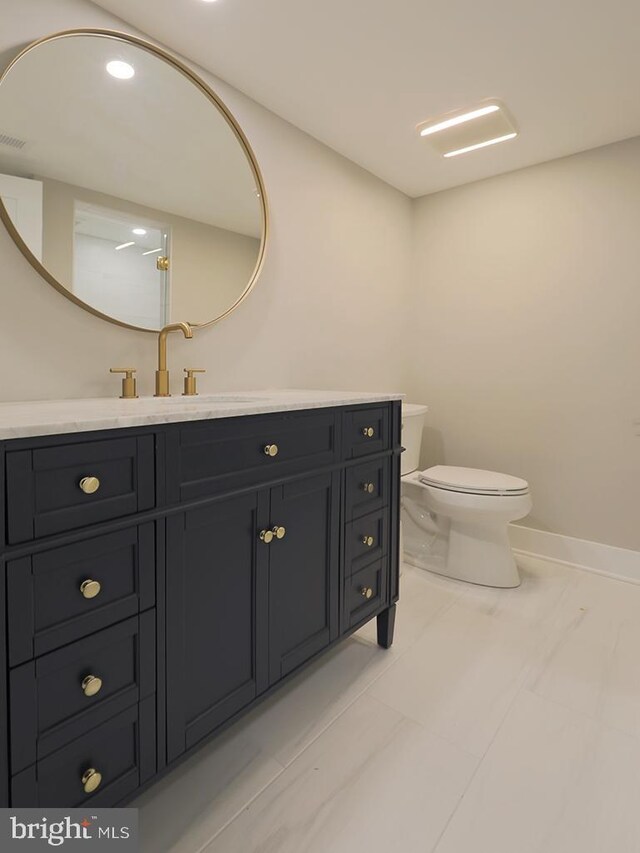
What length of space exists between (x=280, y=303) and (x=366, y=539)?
3.43 feet

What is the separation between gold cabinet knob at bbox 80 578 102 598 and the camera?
0.83 m

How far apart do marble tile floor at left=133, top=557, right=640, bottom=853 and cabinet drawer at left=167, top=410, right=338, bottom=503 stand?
2.38 ft

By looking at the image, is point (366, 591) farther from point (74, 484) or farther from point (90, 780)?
point (74, 484)

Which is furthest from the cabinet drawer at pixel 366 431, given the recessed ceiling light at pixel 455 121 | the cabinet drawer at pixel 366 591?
the recessed ceiling light at pixel 455 121

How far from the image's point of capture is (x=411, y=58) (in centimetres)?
→ 160

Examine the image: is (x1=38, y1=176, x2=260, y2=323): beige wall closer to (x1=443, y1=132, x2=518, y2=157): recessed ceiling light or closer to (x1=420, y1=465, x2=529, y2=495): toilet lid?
A: (x1=443, y1=132, x2=518, y2=157): recessed ceiling light

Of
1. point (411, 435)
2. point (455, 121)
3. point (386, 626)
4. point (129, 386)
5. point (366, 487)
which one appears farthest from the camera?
point (411, 435)

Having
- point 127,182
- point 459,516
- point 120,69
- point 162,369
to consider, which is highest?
point 120,69

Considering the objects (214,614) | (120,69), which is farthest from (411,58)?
(214,614)

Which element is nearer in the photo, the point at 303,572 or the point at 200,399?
the point at 303,572

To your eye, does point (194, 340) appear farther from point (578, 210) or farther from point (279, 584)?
point (578, 210)

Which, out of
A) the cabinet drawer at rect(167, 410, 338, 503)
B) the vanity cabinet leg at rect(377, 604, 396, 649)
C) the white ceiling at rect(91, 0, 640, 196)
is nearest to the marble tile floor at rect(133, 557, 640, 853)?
the vanity cabinet leg at rect(377, 604, 396, 649)

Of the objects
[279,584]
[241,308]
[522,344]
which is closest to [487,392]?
[522,344]

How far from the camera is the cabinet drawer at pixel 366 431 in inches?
56.6
